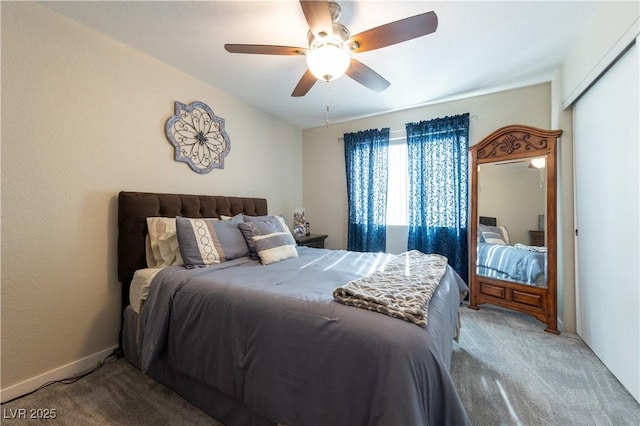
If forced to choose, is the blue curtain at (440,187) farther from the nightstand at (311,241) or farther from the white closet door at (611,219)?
the nightstand at (311,241)

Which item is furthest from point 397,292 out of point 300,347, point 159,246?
point 159,246

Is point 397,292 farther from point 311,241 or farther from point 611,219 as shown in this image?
point 311,241

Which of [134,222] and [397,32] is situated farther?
[134,222]

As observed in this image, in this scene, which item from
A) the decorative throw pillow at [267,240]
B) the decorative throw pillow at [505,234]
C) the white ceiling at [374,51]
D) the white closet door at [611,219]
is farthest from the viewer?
the decorative throw pillow at [505,234]

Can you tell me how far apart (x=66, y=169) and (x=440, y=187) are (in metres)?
3.54

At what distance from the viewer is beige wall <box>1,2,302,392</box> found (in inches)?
62.1

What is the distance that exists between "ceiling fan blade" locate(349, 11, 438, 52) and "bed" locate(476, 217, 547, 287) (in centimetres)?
220

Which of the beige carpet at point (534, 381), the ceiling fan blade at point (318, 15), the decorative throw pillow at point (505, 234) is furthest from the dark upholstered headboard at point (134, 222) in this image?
the decorative throw pillow at point (505, 234)

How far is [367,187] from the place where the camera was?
3.60 metres

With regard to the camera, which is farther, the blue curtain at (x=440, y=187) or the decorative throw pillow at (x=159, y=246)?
the blue curtain at (x=440, y=187)

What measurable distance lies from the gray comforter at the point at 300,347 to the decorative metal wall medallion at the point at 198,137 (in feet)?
4.24

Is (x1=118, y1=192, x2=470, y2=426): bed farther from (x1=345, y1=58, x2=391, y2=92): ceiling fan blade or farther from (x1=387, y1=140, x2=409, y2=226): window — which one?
(x1=387, y1=140, x2=409, y2=226): window

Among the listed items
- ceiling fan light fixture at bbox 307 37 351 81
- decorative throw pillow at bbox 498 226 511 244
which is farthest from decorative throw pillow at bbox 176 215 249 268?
decorative throw pillow at bbox 498 226 511 244

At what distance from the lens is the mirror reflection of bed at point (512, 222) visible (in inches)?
99.0
